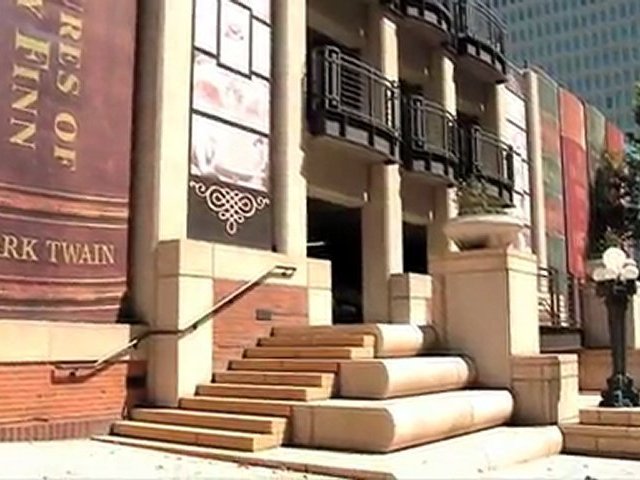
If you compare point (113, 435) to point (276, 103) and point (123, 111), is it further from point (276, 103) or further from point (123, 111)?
point (276, 103)

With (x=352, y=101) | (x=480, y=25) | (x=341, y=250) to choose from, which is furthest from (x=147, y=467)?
(x=480, y=25)

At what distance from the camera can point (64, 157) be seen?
32.5 ft

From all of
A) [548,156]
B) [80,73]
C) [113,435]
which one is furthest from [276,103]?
[548,156]

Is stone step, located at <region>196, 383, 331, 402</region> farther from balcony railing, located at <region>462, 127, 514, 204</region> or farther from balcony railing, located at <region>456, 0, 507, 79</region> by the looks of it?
balcony railing, located at <region>456, 0, 507, 79</region>

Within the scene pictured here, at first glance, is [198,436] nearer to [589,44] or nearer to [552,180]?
[552,180]

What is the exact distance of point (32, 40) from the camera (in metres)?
9.74

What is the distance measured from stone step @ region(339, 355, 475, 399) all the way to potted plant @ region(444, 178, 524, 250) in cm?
198

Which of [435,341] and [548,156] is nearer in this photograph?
[435,341]

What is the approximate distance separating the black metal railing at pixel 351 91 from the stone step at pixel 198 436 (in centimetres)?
619

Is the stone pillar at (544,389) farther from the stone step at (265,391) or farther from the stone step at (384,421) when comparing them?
the stone step at (265,391)

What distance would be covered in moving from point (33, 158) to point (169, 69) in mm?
2447

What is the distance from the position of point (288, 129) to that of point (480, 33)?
30.1 ft

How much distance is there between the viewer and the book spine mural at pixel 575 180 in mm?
24969

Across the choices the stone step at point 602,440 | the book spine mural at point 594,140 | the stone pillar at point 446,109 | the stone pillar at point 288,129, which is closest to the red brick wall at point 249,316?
the stone pillar at point 288,129
